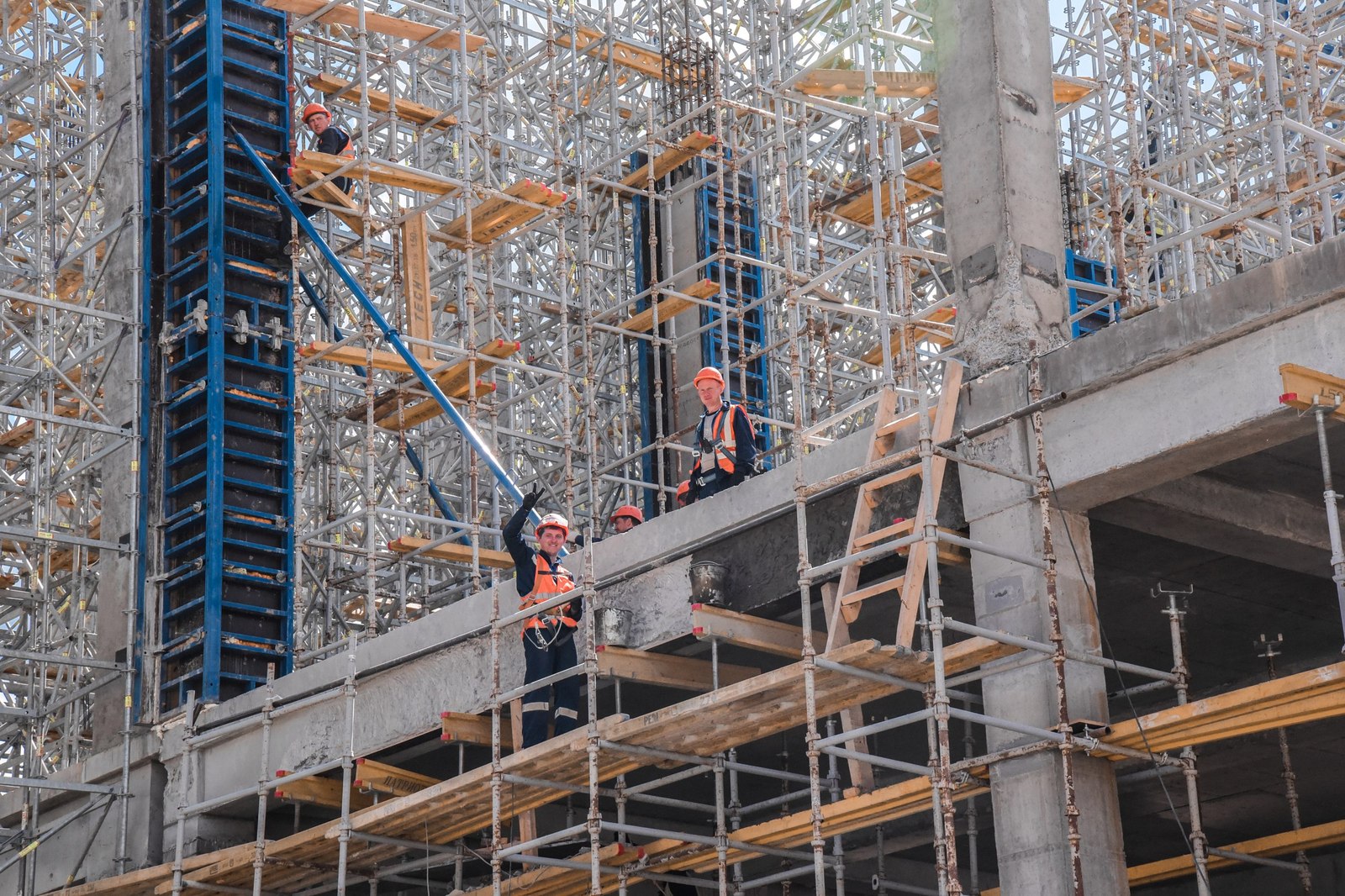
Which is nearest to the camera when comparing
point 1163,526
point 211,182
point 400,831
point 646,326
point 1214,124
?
point 1163,526

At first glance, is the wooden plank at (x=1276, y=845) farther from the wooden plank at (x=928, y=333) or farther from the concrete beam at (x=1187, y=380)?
the wooden plank at (x=928, y=333)

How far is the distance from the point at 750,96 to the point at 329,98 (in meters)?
7.03

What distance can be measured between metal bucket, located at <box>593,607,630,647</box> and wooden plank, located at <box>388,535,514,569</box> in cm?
606

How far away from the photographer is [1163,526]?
1518 centimetres

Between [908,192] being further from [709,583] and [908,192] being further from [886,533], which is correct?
[886,533]

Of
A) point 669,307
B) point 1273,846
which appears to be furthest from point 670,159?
point 1273,846

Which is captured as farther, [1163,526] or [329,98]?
[329,98]

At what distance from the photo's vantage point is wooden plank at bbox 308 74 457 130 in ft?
91.2

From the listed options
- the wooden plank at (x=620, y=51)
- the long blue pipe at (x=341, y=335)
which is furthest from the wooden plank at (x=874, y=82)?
the wooden plank at (x=620, y=51)

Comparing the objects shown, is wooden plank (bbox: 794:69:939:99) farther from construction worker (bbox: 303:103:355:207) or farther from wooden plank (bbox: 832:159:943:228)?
construction worker (bbox: 303:103:355:207)

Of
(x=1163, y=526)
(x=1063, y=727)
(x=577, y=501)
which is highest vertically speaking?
(x=577, y=501)

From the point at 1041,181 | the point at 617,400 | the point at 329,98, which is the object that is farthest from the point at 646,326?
the point at 1041,181

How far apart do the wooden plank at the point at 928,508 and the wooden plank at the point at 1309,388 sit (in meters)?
2.57

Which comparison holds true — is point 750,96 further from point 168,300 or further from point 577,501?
point 168,300
